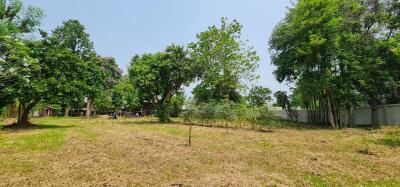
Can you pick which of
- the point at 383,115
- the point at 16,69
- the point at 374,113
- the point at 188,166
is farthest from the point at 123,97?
the point at 188,166

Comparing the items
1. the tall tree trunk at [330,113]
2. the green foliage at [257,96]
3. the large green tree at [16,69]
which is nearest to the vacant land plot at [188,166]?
the large green tree at [16,69]

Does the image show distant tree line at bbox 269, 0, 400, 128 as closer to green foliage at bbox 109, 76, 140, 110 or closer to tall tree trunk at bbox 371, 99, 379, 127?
tall tree trunk at bbox 371, 99, 379, 127

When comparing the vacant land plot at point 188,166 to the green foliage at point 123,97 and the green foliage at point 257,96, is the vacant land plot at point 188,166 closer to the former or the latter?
the green foliage at point 257,96

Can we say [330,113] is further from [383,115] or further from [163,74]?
[163,74]

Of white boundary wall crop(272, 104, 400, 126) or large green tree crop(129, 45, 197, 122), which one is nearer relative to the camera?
white boundary wall crop(272, 104, 400, 126)

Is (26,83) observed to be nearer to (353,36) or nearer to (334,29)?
(334,29)

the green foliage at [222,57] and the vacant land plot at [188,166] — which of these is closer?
the vacant land plot at [188,166]

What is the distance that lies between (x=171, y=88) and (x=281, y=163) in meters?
18.9

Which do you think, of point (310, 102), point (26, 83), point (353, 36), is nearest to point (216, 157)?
point (26, 83)

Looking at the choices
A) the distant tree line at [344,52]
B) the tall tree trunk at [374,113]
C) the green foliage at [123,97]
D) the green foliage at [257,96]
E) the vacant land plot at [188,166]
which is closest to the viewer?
the vacant land plot at [188,166]

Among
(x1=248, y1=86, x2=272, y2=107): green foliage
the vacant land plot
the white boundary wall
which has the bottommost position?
the vacant land plot

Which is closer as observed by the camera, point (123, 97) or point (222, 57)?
point (222, 57)

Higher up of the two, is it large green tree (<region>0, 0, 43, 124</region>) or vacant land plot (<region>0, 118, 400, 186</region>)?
large green tree (<region>0, 0, 43, 124</region>)

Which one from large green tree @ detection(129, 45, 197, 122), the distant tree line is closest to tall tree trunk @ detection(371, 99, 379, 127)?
the distant tree line
